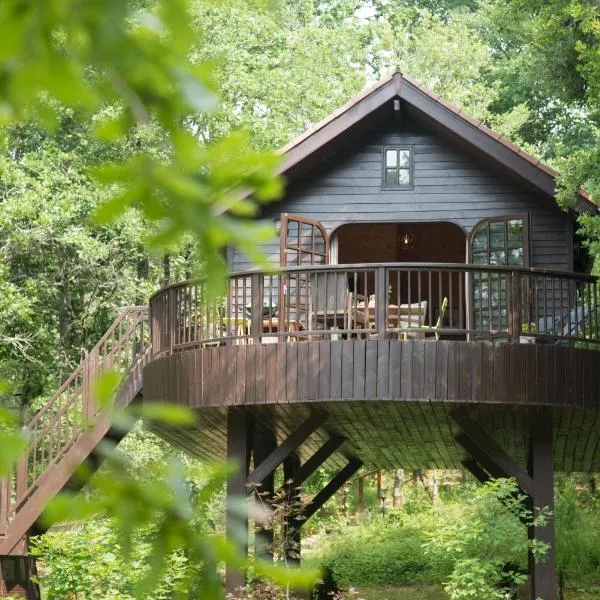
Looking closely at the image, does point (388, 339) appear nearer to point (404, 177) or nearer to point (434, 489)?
point (404, 177)

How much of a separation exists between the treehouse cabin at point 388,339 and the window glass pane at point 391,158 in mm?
27

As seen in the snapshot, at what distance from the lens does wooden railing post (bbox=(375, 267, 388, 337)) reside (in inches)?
488

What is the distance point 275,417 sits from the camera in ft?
45.2

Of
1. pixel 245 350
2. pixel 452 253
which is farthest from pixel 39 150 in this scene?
pixel 245 350

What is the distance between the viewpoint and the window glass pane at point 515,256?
14875mm

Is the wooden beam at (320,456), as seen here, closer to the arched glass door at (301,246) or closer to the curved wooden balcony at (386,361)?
the curved wooden balcony at (386,361)

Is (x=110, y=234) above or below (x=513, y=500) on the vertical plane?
above

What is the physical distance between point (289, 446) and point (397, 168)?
4.18 meters

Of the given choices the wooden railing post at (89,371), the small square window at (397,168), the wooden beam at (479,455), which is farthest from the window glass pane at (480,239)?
the wooden railing post at (89,371)

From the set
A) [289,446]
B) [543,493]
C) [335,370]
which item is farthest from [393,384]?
[543,493]

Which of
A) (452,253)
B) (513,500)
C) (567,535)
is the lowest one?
(567,535)

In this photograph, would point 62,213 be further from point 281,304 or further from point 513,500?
point 513,500

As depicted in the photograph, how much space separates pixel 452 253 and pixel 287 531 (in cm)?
670

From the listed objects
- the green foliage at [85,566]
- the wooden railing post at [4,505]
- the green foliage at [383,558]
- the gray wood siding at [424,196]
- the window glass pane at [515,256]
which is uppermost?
the gray wood siding at [424,196]
